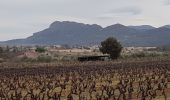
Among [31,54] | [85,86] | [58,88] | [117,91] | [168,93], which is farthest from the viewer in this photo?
[31,54]

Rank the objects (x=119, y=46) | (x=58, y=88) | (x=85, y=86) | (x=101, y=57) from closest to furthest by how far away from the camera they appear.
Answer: (x=85, y=86) → (x=58, y=88) → (x=101, y=57) → (x=119, y=46)

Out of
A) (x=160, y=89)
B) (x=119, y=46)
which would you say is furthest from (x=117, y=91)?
(x=119, y=46)

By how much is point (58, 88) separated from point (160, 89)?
10751 mm

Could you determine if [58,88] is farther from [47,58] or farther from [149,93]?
[47,58]

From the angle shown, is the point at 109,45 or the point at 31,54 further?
the point at 31,54

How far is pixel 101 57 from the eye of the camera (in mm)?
111125

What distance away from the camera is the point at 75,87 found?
42.8 m

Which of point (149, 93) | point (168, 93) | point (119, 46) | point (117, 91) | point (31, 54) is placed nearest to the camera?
point (149, 93)

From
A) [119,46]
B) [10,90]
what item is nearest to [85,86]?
[10,90]

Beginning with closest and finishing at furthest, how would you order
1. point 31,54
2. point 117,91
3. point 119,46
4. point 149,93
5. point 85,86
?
point 149,93 < point 117,91 < point 85,86 < point 119,46 < point 31,54

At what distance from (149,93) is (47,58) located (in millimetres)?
91764

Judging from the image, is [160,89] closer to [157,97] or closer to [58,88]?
[157,97]

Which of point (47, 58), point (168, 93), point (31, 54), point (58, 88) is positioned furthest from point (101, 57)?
point (168, 93)

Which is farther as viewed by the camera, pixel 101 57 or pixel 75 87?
pixel 101 57
